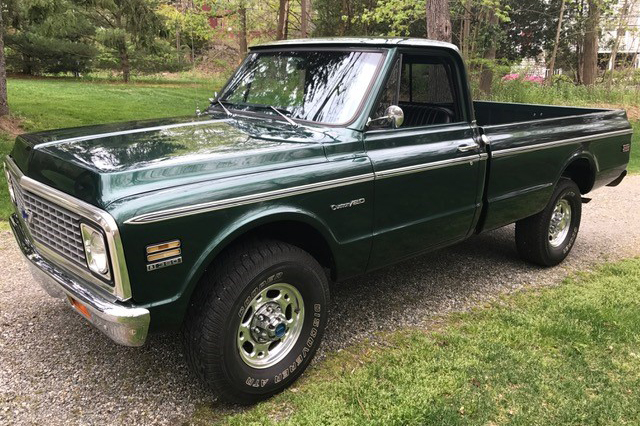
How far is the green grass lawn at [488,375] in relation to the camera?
294 centimetres

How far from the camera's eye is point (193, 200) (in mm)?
2580

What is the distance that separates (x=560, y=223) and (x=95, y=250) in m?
4.54

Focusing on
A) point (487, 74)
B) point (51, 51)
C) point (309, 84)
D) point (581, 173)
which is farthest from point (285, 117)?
point (51, 51)

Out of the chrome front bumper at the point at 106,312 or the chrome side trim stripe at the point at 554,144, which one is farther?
the chrome side trim stripe at the point at 554,144

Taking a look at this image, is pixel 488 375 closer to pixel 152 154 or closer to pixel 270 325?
pixel 270 325

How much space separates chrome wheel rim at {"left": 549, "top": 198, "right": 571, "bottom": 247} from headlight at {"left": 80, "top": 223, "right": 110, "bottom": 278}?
168 inches

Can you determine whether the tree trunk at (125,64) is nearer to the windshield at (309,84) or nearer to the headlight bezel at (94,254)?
the windshield at (309,84)

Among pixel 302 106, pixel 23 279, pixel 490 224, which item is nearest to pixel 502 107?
pixel 490 224

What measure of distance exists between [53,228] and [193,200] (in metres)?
0.87

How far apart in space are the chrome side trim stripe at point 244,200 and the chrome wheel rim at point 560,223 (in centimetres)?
283

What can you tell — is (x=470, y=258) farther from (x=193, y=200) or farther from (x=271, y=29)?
(x=271, y=29)

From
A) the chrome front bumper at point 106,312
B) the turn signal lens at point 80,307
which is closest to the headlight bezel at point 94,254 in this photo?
the chrome front bumper at point 106,312

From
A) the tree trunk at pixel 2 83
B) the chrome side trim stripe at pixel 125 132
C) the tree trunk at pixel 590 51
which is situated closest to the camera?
the chrome side trim stripe at pixel 125 132

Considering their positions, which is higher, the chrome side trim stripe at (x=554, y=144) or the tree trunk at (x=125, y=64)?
the chrome side trim stripe at (x=554, y=144)
